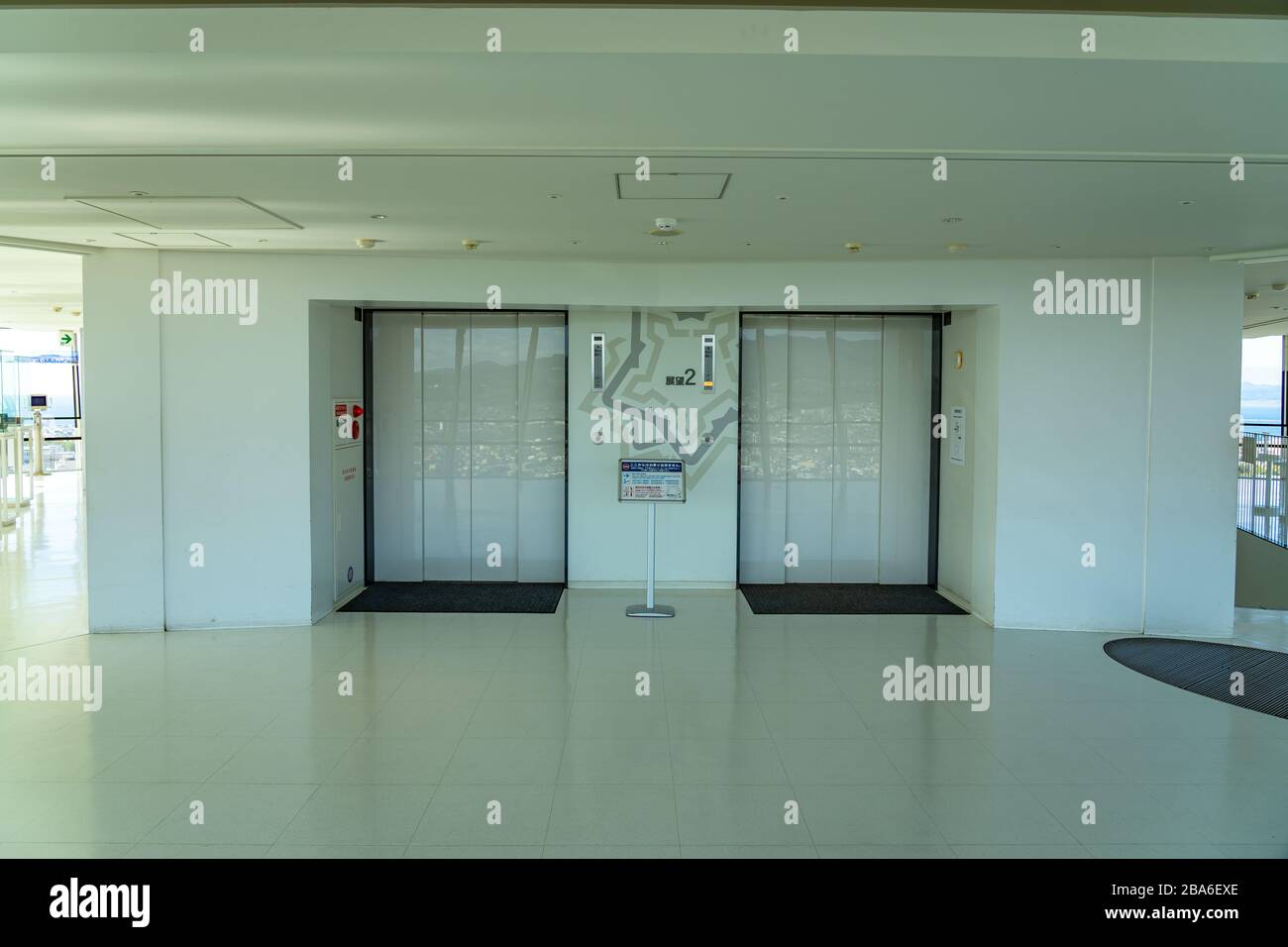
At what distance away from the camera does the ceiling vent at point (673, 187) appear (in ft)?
18.1

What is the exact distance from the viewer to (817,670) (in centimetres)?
751

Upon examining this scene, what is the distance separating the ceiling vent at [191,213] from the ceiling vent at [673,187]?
2486mm

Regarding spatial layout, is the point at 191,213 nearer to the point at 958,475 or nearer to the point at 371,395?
the point at 371,395

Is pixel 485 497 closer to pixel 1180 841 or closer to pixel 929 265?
pixel 929 265

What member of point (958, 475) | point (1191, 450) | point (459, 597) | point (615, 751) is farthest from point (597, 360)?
point (1191, 450)

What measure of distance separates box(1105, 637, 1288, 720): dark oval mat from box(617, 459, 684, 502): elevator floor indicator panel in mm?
4001

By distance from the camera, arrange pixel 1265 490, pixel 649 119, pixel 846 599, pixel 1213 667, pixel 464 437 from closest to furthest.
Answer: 1. pixel 649 119
2. pixel 1213 667
3. pixel 846 599
4. pixel 464 437
5. pixel 1265 490

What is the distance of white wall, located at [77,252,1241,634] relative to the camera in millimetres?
8586

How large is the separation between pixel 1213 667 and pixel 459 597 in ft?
22.2

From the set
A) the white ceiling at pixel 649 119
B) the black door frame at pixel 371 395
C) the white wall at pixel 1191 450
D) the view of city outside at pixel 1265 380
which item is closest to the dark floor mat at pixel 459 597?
the black door frame at pixel 371 395

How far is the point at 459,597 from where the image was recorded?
9969 millimetres

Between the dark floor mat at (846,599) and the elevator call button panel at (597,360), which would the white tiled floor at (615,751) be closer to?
the dark floor mat at (846,599)

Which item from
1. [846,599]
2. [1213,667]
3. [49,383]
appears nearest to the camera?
[1213,667]

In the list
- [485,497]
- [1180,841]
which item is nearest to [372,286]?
[485,497]
